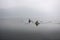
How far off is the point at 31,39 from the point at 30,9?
47 centimetres

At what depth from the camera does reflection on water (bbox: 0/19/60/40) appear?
1.06m

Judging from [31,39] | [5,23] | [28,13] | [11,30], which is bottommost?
[31,39]

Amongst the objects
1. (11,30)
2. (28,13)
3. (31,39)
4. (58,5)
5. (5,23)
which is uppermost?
(58,5)

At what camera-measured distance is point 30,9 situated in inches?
41.9

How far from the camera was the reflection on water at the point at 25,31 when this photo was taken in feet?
3.48

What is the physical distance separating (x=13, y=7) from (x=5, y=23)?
0.28 meters

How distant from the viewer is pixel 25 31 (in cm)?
108

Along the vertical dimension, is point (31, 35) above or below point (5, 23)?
below

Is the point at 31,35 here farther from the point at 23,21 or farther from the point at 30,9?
the point at 30,9

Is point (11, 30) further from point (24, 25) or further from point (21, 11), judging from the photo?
point (21, 11)

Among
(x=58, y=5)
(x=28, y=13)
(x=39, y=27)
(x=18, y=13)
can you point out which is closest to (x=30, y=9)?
(x=28, y=13)

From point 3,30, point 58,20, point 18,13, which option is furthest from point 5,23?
point 58,20

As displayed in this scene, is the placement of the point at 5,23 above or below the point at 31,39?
above

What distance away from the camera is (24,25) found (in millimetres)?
1062
